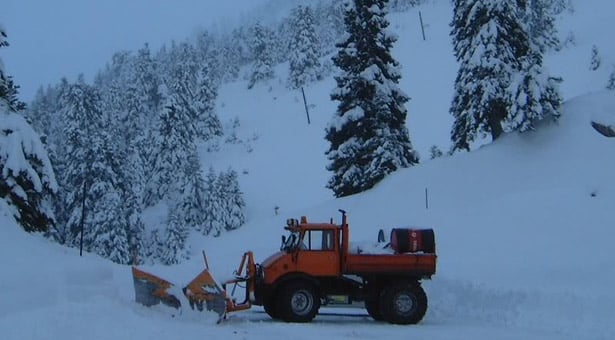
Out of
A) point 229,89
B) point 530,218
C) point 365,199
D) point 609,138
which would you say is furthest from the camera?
point 229,89

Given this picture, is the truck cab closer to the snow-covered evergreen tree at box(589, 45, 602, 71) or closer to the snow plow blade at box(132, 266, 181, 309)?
the snow plow blade at box(132, 266, 181, 309)

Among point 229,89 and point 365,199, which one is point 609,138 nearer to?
point 365,199

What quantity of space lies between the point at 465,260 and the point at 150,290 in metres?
9.56

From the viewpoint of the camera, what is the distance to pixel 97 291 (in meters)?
12.5

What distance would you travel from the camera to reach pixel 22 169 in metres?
16.1

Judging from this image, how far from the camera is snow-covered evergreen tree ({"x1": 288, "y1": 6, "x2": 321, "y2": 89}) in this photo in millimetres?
80375

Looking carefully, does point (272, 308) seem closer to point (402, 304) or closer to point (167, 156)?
point (402, 304)

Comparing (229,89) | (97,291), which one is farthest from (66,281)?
(229,89)

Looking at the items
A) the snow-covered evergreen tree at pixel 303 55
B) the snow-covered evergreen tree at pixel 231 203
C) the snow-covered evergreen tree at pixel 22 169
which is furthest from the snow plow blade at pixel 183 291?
the snow-covered evergreen tree at pixel 303 55

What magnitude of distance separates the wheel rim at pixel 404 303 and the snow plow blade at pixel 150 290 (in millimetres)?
4777

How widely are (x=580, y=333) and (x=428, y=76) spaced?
199 ft

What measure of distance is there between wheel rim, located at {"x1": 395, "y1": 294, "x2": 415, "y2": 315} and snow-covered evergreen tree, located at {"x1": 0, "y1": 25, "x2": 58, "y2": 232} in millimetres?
9050

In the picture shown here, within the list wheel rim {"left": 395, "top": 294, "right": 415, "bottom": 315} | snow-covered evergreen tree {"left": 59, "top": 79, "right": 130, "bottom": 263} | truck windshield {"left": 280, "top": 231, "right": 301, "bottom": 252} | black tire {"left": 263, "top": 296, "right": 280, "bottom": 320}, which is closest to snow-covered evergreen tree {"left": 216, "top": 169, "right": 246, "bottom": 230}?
snow-covered evergreen tree {"left": 59, "top": 79, "right": 130, "bottom": 263}

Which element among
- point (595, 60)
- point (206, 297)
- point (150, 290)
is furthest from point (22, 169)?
point (595, 60)
